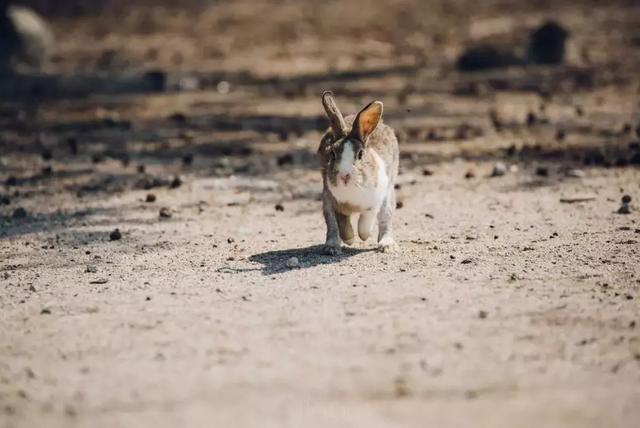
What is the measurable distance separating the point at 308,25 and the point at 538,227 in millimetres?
18559

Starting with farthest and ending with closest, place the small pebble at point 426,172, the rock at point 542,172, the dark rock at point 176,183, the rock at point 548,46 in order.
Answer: the rock at point 548,46, the small pebble at point 426,172, the rock at point 542,172, the dark rock at point 176,183

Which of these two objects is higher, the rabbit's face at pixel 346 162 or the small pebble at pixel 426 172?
the rabbit's face at pixel 346 162

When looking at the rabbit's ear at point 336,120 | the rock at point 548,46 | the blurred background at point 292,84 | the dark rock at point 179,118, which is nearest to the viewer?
the rabbit's ear at point 336,120

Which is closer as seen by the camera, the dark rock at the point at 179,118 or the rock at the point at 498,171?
the rock at the point at 498,171

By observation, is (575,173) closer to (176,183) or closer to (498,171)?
(498,171)

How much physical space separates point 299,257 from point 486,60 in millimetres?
12568

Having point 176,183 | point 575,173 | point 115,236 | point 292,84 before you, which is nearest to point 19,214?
point 115,236

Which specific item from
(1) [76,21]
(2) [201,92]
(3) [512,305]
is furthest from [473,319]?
(1) [76,21]

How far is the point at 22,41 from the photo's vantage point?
22953 millimetres

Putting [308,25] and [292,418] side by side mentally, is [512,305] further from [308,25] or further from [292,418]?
[308,25]

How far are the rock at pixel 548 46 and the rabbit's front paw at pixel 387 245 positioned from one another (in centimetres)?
1260

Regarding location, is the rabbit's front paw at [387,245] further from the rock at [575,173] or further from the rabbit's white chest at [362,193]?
the rock at [575,173]

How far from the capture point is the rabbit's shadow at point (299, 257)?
8.16 meters

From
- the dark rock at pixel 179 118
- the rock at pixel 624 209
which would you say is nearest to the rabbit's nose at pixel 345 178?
the rock at pixel 624 209
